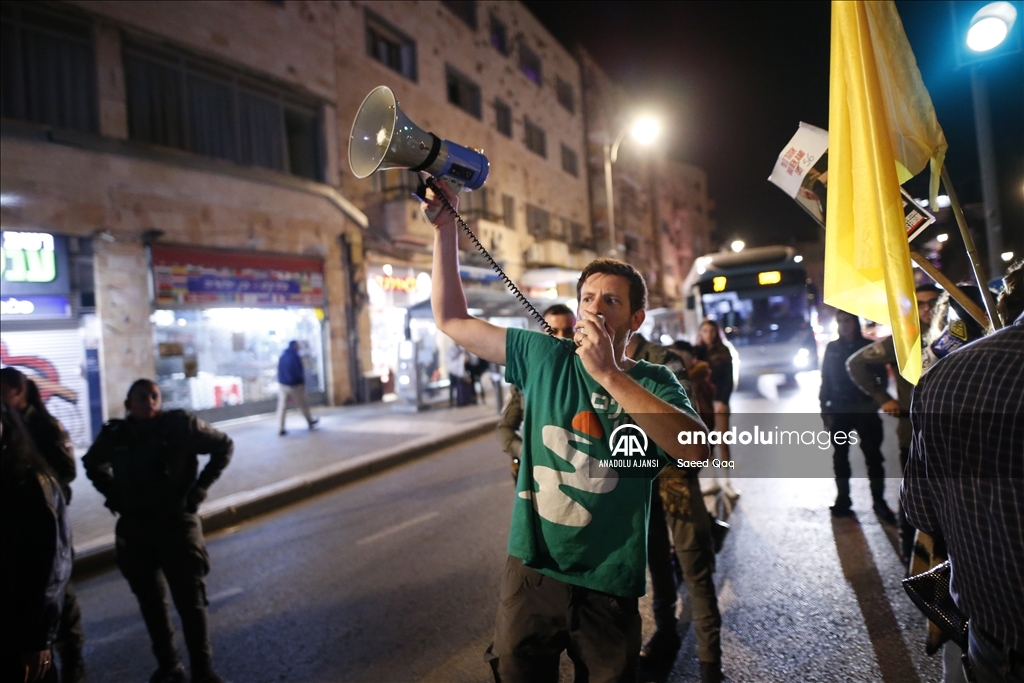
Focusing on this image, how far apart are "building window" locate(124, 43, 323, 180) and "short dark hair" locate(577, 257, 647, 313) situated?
13.0 m

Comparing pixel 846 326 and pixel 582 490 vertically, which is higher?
pixel 846 326

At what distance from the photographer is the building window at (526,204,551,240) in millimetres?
26906

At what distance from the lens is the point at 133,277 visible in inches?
444

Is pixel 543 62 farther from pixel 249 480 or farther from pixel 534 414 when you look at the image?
pixel 534 414

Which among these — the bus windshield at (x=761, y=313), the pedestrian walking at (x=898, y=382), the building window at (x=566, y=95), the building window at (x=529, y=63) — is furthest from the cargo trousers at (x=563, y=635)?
the building window at (x=566, y=95)

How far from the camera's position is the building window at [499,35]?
25.4 metres

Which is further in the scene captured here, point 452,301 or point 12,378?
point 12,378

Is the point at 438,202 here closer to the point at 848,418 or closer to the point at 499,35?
the point at 848,418

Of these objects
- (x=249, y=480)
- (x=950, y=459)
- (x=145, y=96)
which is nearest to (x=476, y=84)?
(x=145, y=96)

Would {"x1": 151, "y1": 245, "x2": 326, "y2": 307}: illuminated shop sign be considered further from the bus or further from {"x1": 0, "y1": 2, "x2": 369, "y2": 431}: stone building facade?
the bus

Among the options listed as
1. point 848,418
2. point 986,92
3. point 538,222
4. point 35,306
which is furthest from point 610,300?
point 538,222

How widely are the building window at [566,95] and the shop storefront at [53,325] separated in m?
26.2

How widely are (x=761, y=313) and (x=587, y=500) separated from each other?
14651mm

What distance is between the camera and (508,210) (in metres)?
25.3
